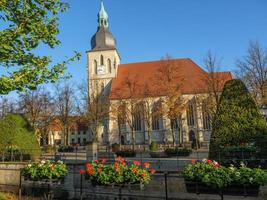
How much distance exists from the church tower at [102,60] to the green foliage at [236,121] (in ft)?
148

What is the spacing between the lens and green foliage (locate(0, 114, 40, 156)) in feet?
56.4

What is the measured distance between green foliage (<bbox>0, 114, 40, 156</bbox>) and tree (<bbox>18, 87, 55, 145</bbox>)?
61.8ft

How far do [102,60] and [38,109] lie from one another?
2268 centimetres

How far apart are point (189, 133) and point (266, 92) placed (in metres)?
24.9

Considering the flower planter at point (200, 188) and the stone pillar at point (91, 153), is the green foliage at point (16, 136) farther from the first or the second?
the flower planter at point (200, 188)

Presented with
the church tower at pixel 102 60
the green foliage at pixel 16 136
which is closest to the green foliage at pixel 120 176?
the green foliage at pixel 16 136

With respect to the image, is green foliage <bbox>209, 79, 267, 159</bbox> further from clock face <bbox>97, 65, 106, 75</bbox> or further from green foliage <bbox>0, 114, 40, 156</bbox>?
clock face <bbox>97, 65, 106, 75</bbox>

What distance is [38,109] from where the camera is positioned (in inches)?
1479

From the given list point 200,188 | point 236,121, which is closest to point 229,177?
point 200,188

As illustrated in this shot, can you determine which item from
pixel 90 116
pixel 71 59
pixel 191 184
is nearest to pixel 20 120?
pixel 71 59

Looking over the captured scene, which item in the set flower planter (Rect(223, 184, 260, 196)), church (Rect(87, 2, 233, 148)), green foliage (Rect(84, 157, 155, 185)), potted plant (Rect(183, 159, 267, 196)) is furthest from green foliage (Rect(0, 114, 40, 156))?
church (Rect(87, 2, 233, 148))

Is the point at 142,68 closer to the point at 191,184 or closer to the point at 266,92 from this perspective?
the point at 266,92

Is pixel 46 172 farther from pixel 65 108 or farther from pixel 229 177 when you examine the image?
pixel 65 108

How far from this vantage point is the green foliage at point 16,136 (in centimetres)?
1720
